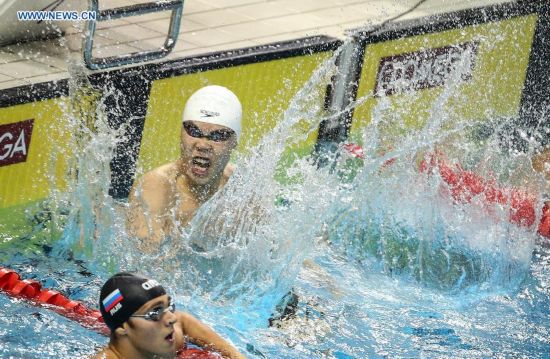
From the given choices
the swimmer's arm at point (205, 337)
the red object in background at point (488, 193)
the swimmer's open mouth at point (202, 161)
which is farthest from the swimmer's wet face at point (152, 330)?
the red object in background at point (488, 193)

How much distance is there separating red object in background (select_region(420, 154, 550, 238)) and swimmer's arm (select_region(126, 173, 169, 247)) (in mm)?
2200

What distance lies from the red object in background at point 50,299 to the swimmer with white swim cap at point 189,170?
58cm

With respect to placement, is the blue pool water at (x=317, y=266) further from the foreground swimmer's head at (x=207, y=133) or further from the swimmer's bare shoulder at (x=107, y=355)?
the swimmer's bare shoulder at (x=107, y=355)

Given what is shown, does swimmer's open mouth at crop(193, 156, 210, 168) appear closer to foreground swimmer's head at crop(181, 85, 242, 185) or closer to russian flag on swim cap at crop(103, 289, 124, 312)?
foreground swimmer's head at crop(181, 85, 242, 185)

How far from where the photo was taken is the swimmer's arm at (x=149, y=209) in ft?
19.2

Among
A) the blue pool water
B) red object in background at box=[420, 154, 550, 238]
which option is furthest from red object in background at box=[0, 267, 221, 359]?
red object in background at box=[420, 154, 550, 238]

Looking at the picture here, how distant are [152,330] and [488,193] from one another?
3373 mm

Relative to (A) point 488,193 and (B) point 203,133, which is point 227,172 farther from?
(A) point 488,193

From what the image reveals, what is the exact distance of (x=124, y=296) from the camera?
14.9 ft

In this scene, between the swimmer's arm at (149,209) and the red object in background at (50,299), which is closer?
the red object in background at (50,299)

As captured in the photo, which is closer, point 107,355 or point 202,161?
point 107,355

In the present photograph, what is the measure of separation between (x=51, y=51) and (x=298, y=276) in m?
2.83

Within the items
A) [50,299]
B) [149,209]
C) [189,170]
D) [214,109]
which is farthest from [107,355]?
[214,109]

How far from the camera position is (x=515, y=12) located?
8.56m
